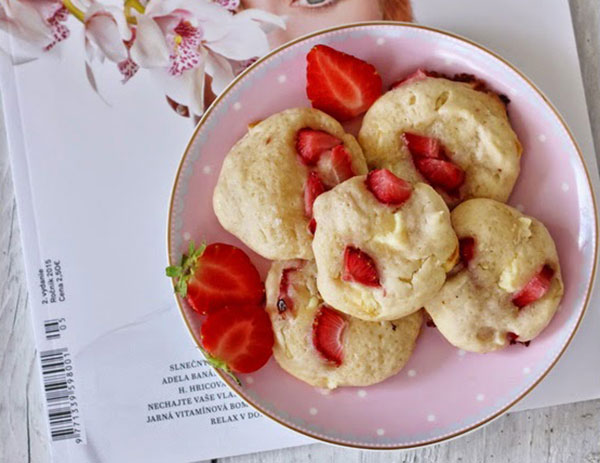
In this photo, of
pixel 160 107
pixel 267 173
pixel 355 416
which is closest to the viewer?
pixel 267 173

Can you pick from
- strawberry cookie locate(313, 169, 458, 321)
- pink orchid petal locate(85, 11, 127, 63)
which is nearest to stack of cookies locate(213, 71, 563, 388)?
strawberry cookie locate(313, 169, 458, 321)

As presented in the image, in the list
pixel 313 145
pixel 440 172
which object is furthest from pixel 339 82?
pixel 440 172

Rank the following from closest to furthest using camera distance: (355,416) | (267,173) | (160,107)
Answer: (267,173)
(355,416)
(160,107)

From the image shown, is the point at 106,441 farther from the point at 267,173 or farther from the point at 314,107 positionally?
the point at 314,107

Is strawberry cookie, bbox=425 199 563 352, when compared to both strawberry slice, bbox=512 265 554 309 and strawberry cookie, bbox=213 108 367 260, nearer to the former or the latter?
strawberry slice, bbox=512 265 554 309

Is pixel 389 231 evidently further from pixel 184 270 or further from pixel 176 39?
pixel 176 39

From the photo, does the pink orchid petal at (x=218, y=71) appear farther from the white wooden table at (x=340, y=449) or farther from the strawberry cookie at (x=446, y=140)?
the white wooden table at (x=340, y=449)

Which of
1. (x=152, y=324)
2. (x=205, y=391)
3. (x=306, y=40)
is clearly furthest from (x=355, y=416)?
(x=306, y=40)

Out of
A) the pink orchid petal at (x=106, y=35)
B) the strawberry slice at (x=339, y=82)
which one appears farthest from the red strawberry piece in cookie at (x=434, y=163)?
the pink orchid petal at (x=106, y=35)
